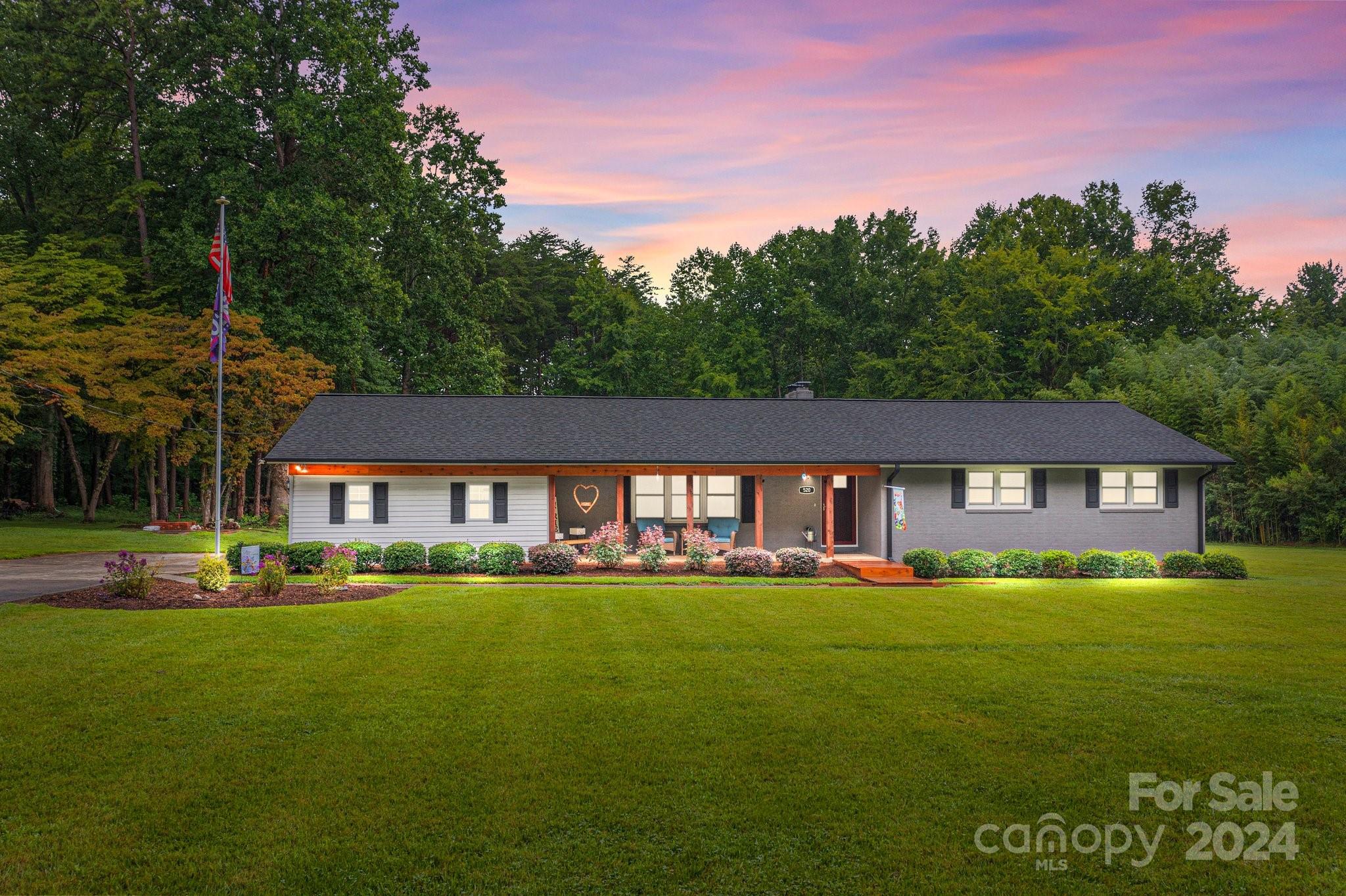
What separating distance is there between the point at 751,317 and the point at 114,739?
41230 mm

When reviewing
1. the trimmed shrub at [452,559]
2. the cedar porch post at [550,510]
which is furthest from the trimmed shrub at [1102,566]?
the trimmed shrub at [452,559]

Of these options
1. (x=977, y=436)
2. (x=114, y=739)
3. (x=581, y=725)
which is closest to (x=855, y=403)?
(x=977, y=436)

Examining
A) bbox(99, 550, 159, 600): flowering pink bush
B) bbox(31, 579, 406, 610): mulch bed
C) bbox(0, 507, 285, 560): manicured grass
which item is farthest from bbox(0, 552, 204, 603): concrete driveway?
bbox(99, 550, 159, 600): flowering pink bush

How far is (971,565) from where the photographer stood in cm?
1834

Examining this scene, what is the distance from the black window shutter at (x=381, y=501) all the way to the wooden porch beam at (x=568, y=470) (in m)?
0.32

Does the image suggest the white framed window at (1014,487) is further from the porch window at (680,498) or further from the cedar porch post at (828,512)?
the porch window at (680,498)

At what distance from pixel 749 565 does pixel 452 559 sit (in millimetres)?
6896

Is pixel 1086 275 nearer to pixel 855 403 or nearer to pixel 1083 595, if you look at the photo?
pixel 855 403

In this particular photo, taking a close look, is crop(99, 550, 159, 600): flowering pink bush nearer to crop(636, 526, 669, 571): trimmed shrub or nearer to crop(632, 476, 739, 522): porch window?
crop(636, 526, 669, 571): trimmed shrub

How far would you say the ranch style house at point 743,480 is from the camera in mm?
20141

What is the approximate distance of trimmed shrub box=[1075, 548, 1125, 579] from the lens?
1839 centimetres

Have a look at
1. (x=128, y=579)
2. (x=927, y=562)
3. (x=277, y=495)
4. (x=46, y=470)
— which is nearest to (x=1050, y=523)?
(x=927, y=562)

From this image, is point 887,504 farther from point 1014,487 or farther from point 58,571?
point 58,571

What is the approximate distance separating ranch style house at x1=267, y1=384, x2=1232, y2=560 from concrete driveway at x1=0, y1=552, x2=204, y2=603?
407cm
